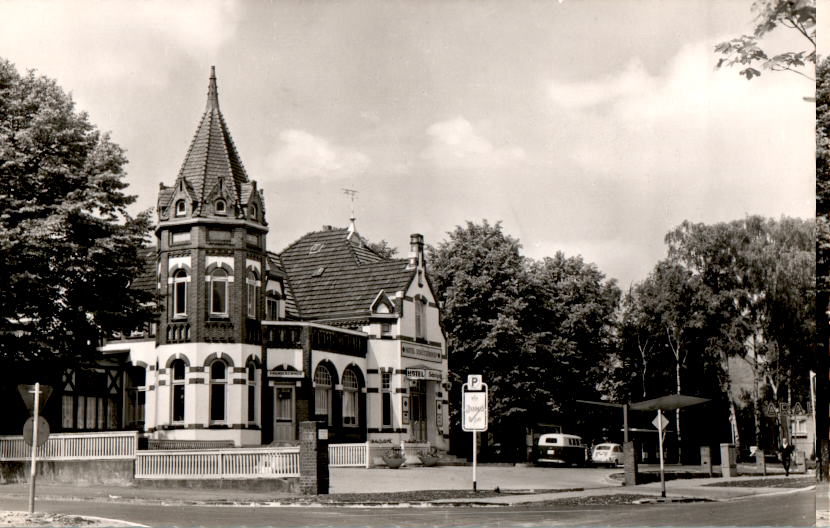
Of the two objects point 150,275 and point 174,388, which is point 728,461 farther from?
point 150,275

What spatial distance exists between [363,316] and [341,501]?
47.8 feet

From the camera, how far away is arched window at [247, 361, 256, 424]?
28.9 metres

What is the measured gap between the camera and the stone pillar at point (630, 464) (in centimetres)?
2581

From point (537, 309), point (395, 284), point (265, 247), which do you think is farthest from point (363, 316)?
point (537, 309)

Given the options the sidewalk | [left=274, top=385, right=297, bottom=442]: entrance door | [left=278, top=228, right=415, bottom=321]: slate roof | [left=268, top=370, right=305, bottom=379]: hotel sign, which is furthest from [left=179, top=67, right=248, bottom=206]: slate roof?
the sidewalk

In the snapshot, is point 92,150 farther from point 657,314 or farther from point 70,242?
point 657,314

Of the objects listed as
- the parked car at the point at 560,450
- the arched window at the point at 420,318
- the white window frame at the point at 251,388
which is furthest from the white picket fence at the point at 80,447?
the parked car at the point at 560,450

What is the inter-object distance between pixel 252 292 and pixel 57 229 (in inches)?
294

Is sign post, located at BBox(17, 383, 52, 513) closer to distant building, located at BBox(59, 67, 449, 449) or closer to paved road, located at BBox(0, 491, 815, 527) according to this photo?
paved road, located at BBox(0, 491, 815, 527)

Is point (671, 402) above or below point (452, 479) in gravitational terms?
above

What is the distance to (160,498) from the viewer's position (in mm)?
19078

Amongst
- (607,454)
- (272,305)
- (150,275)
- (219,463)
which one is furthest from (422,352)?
(219,463)

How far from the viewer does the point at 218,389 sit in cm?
2836

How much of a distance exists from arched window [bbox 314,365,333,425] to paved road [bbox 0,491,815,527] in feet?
43.6
